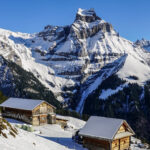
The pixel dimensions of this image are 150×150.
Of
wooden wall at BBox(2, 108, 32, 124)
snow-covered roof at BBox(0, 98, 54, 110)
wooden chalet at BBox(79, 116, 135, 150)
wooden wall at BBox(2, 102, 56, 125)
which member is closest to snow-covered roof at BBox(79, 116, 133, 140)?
wooden chalet at BBox(79, 116, 135, 150)

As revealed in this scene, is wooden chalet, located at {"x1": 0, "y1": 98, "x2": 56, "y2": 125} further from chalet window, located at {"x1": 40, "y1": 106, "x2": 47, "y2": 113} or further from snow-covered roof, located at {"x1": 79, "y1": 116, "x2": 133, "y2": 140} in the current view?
snow-covered roof, located at {"x1": 79, "y1": 116, "x2": 133, "y2": 140}

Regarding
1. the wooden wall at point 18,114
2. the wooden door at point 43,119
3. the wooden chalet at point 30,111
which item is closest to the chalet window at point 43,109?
the wooden chalet at point 30,111

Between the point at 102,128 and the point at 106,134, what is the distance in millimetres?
1655

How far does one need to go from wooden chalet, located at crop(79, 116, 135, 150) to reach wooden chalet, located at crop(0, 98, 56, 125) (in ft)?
75.2

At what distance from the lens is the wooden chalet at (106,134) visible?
35.7m

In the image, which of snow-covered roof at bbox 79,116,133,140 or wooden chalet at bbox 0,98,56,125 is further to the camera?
wooden chalet at bbox 0,98,56,125

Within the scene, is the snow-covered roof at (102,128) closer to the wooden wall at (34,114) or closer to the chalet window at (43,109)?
the wooden wall at (34,114)

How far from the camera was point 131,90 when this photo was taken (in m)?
198

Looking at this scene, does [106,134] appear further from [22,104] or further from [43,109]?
[22,104]

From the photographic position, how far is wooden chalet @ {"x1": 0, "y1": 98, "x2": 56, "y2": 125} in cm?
5827

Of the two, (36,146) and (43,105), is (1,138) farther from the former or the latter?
(43,105)

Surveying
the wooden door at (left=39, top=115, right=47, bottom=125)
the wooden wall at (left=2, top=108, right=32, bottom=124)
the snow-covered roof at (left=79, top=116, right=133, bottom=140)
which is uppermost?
the snow-covered roof at (left=79, top=116, right=133, bottom=140)

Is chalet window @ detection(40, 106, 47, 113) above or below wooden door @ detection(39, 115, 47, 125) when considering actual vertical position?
above

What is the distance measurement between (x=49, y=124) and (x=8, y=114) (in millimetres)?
11633
